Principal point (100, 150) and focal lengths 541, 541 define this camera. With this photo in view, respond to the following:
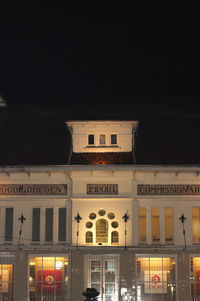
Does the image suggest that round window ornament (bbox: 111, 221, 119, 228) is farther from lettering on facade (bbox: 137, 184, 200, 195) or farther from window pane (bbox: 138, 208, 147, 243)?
lettering on facade (bbox: 137, 184, 200, 195)

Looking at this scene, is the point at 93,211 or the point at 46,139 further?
the point at 46,139

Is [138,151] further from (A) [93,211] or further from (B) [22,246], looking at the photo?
(B) [22,246]

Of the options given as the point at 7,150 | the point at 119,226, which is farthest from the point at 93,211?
the point at 7,150

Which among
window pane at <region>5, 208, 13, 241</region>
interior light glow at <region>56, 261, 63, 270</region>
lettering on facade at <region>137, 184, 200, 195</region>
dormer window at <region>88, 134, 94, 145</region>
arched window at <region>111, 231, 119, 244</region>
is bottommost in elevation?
interior light glow at <region>56, 261, 63, 270</region>

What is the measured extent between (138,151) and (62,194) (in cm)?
505

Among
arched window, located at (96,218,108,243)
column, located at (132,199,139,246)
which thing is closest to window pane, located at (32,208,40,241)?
arched window, located at (96,218,108,243)

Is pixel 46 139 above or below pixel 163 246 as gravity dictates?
above

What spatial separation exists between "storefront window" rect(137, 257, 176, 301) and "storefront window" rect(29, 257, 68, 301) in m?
4.08

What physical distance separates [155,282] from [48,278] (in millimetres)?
5793

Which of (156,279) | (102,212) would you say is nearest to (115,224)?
(102,212)

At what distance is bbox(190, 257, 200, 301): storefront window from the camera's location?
29.1 m

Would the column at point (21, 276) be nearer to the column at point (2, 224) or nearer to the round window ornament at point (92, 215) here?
the column at point (2, 224)

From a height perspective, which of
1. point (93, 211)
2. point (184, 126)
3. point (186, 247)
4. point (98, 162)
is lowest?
point (186, 247)

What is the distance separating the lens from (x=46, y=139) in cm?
3278
